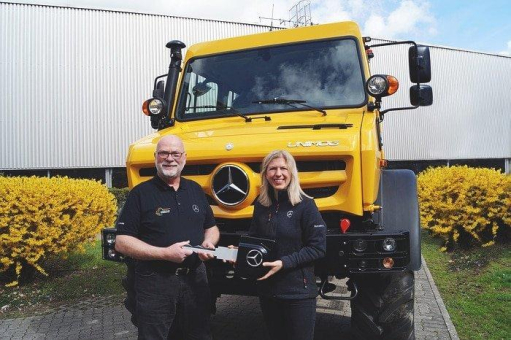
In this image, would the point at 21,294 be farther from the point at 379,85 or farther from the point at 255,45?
the point at 379,85

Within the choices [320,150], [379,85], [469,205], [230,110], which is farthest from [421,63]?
[469,205]

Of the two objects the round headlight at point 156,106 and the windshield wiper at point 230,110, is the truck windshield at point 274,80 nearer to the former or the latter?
the windshield wiper at point 230,110

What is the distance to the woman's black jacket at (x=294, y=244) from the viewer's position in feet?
8.96

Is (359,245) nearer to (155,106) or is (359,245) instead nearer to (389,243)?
(389,243)

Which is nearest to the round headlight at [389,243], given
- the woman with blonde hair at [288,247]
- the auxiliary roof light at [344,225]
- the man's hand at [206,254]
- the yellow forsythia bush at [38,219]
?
the auxiliary roof light at [344,225]

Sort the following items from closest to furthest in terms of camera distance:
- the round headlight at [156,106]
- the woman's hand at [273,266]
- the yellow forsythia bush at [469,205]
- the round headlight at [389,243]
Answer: the woman's hand at [273,266]
the round headlight at [389,243]
the round headlight at [156,106]
the yellow forsythia bush at [469,205]

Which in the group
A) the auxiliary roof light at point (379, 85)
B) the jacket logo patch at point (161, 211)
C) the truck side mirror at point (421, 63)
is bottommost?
the jacket logo patch at point (161, 211)

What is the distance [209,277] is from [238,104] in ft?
5.69

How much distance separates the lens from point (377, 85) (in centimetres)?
394

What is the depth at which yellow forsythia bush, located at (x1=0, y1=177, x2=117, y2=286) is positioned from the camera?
6215 millimetres

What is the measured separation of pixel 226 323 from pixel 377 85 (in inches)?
121

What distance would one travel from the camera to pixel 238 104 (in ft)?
14.8

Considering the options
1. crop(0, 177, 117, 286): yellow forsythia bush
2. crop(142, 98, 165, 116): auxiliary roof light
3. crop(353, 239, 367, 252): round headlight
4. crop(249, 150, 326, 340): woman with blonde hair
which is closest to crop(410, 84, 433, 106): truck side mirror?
crop(353, 239, 367, 252): round headlight

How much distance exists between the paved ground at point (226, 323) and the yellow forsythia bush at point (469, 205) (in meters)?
2.50
